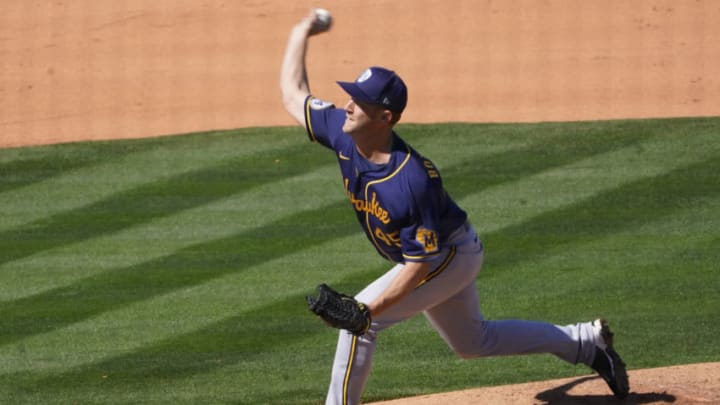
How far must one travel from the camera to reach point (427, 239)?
5.06 meters

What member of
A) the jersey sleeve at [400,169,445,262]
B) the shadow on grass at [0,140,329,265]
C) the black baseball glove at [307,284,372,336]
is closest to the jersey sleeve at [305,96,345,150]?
the jersey sleeve at [400,169,445,262]

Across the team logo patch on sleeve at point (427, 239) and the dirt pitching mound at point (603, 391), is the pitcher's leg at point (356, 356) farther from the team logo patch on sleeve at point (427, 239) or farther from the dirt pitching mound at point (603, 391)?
the dirt pitching mound at point (603, 391)

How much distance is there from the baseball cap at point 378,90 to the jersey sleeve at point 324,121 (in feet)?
1.26

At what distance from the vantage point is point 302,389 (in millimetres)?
6867

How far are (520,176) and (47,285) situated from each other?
14.0 ft

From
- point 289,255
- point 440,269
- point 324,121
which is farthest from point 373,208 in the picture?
point 289,255

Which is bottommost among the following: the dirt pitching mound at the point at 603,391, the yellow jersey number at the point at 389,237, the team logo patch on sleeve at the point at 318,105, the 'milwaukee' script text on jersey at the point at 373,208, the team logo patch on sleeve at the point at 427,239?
the dirt pitching mound at the point at 603,391

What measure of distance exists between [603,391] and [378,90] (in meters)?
1.97

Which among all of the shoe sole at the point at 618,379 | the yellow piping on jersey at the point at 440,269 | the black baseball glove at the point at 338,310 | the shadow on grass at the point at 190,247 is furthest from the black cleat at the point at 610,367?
the shadow on grass at the point at 190,247

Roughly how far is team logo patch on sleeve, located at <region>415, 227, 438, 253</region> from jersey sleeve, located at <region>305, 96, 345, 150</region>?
2.13 ft

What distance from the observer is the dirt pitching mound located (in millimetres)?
5863

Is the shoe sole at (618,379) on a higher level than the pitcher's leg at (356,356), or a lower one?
lower

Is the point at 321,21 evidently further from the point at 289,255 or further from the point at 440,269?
the point at 289,255

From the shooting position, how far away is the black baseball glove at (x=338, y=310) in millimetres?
4949
